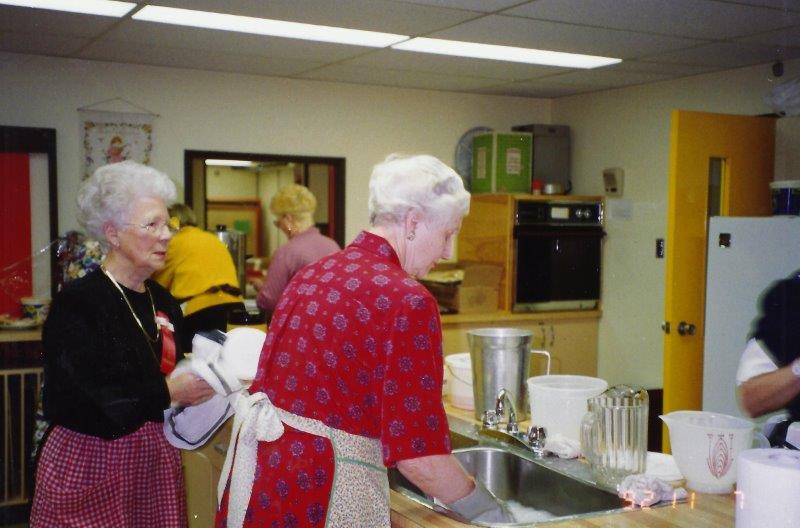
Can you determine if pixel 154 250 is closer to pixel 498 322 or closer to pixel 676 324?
pixel 676 324

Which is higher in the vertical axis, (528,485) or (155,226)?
(155,226)

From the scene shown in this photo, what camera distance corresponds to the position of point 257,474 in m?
1.57

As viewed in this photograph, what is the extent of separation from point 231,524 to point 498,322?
3.84 meters

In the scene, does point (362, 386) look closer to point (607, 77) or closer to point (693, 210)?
point (693, 210)

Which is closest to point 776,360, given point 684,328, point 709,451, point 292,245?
point 709,451

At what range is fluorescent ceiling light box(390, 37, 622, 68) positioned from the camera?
4141 mm

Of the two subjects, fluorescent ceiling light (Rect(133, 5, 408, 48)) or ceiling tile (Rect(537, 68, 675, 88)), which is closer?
fluorescent ceiling light (Rect(133, 5, 408, 48))

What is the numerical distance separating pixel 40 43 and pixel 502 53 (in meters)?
2.46

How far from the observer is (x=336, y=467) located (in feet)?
5.03

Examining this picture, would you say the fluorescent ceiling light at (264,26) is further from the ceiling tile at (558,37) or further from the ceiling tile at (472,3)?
the ceiling tile at (472,3)

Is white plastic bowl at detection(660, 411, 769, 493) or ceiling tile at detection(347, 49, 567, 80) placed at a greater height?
ceiling tile at detection(347, 49, 567, 80)

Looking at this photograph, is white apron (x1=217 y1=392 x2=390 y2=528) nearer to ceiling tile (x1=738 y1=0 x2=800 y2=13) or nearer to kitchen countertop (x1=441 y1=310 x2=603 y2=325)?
ceiling tile (x1=738 y1=0 x2=800 y2=13)

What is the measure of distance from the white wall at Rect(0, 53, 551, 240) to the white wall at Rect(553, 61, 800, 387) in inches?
28.2

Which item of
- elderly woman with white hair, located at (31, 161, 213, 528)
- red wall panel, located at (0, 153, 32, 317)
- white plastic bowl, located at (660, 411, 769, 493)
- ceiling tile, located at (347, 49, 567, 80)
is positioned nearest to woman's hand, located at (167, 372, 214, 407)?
elderly woman with white hair, located at (31, 161, 213, 528)
